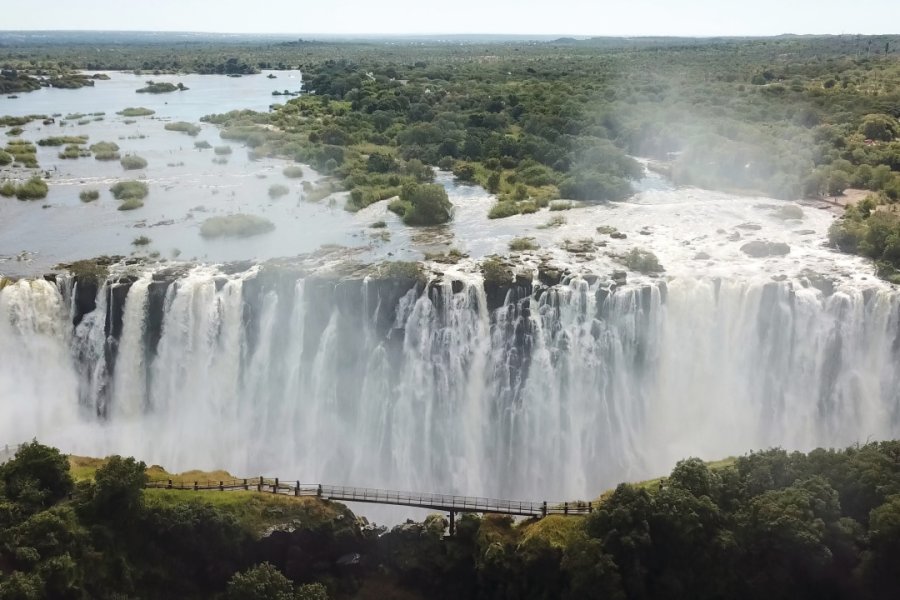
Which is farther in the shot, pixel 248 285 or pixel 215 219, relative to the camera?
pixel 215 219

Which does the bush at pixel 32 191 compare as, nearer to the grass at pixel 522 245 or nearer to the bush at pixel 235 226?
the bush at pixel 235 226

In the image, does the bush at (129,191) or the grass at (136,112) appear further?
the grass at (136,112)

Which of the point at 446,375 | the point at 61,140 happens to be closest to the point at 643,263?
the point at 446,375

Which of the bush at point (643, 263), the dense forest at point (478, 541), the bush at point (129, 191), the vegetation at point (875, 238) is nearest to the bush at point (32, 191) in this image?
the bush at point (129, 191)

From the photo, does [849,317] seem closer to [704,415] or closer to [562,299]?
[704,415]

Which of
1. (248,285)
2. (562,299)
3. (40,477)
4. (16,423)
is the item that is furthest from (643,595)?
(16,423)

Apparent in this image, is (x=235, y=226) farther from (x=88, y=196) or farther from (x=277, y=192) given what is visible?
(x=88, y=196)
